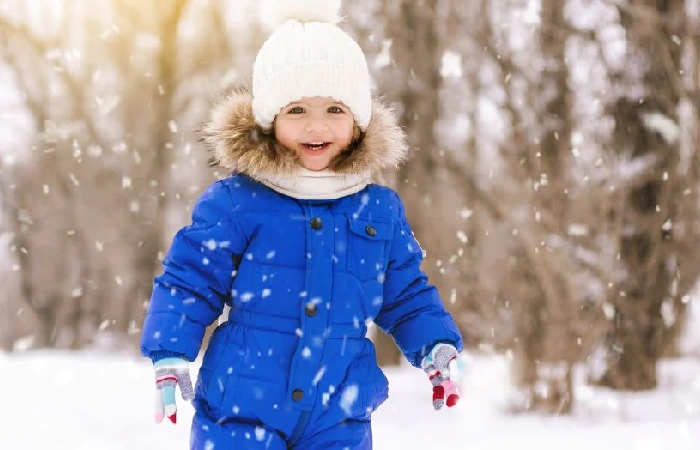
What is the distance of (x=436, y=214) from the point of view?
8.08 m

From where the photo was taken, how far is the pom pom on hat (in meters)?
2.96

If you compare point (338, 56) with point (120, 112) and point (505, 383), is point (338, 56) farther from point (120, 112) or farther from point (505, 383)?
point (120, 112)

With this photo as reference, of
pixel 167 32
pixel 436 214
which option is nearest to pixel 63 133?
pixel 167 32

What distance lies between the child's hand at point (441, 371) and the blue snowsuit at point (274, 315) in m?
0.17

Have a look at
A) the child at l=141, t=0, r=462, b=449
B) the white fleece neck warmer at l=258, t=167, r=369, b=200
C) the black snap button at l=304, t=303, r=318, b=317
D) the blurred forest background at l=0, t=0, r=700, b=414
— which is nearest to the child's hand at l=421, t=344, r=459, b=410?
the child at l=141, t=0, r=462, b=449

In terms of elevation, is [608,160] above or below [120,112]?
below

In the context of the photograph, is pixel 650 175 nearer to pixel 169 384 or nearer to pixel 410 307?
pixel 410 307

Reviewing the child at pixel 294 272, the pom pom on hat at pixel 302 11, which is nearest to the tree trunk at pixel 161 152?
the pom pom on hat at pixel 302 11

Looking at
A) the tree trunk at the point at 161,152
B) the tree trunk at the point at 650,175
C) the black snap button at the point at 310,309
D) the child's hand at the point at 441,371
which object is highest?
the tree trunk at the point at 161,152

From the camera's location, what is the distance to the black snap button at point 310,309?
2617 millimetres

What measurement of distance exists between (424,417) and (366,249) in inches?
147

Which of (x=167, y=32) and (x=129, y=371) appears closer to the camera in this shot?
(x=129, y=371)

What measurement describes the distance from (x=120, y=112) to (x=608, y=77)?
8.73 m

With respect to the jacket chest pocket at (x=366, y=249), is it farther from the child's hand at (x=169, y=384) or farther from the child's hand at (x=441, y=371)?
the child's hand at (x=169, y=384)
